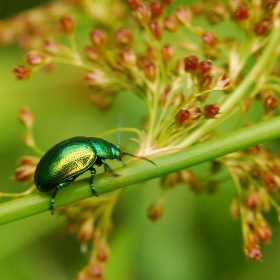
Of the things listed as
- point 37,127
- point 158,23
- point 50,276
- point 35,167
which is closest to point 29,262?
point 50,276

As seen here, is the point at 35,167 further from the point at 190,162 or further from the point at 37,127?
the point at 37,127

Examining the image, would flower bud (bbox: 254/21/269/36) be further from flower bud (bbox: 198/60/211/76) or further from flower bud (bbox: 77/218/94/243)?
flower bud (bbox: 77/218/94/243)

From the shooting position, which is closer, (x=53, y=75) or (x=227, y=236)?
(x=227, y=236)

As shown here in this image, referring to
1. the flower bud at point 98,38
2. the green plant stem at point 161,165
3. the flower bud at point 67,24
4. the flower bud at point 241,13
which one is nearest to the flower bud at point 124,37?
the flower bud at point 98,38

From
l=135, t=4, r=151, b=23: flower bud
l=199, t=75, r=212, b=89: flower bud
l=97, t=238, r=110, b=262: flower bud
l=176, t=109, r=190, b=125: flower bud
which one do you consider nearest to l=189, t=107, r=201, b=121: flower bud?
l=176, t=109, r=190, b=125: flower bud

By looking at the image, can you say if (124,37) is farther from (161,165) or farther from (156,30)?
(161,165)

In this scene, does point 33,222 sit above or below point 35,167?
below
